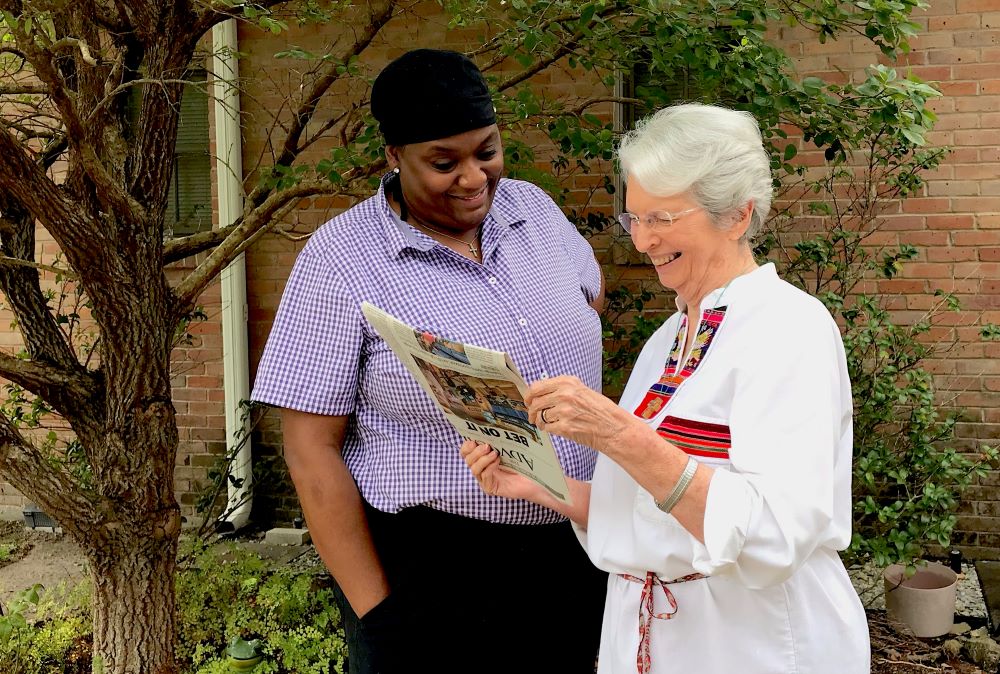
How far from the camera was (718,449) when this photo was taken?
168 centimetres

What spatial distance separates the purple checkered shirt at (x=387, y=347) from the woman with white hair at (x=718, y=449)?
21cm

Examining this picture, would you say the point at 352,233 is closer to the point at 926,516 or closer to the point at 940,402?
the point at 926,516

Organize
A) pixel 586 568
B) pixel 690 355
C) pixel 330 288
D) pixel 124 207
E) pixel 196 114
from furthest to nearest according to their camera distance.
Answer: pixel 196 114 < pixel 124 207 < pixel 586 568 < pixel 330 288 < pixel 690 355

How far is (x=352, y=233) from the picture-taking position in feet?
7.20

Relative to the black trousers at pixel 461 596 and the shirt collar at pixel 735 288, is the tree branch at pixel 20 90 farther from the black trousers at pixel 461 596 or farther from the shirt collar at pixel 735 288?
the shirt collar at pixel 735 288

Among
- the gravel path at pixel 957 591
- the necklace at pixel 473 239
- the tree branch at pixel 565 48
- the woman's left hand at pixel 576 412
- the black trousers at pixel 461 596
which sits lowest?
the gravel path at pixel 957 591

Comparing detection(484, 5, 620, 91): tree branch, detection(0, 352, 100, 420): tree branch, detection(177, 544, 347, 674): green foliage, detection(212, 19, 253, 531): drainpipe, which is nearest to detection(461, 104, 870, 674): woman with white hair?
detection(484, 5, 620, 91): tree branch

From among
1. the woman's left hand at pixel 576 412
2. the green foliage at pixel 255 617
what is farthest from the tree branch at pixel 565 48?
the green foliage at pixel 255 617

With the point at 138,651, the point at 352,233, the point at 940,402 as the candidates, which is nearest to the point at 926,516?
the point at 940,402

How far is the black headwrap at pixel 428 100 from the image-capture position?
2.12 m

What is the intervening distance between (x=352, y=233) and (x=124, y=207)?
1.51 meters

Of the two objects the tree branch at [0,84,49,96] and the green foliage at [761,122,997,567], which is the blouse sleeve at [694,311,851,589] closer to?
the green foliage at [761,122,997,567]

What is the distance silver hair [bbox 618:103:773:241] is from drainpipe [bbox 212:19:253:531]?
14.7 feet

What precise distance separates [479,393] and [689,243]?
1.62 feet
